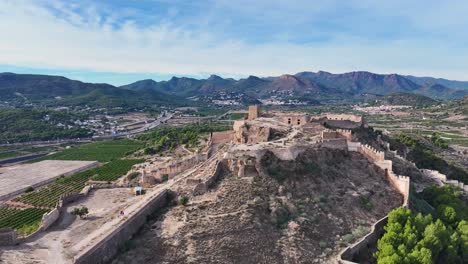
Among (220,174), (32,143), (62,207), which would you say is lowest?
(32,143)

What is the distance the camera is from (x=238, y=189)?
3281 cm

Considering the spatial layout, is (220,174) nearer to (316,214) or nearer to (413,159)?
(316,214)

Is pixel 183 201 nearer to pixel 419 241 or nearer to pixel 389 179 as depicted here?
pixel 419 241

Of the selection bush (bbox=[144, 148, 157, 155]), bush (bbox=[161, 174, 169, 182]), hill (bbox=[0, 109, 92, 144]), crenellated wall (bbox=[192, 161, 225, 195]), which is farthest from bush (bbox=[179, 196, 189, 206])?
hill (bbox=[0, 109, 92, 144])

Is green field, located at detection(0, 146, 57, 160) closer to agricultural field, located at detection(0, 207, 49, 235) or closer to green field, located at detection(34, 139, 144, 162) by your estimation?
green field, located at detection(34, 139, 144, 162)

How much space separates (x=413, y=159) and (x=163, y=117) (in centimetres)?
14633

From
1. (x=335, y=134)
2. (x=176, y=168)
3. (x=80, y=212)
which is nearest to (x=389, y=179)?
(x=335, y=134)

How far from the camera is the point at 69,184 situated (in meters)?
67.9

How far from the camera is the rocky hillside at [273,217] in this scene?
27.3 metres

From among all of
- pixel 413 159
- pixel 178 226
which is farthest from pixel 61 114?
pixel 178 226

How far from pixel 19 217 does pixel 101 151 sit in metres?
55.7

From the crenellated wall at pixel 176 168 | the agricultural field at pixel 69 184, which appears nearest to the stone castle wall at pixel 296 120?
the crenellated wall at pixel 176 168

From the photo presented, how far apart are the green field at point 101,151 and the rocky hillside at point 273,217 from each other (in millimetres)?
64848

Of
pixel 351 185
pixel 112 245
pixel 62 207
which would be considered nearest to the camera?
pixel 112 245
